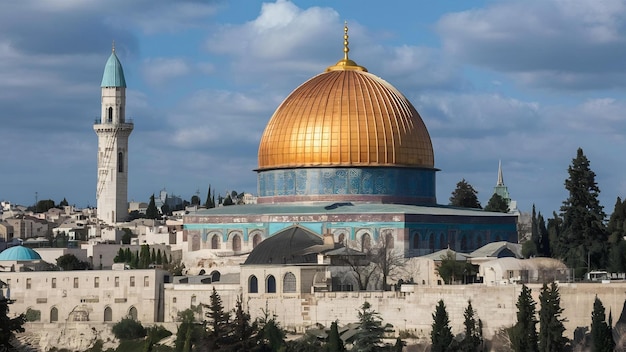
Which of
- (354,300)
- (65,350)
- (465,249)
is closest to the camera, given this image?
(354,300)

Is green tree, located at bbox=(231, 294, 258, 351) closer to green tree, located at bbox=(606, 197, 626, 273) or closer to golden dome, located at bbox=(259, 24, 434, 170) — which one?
green tree, located at bbox=(606, 197, 626, 273)

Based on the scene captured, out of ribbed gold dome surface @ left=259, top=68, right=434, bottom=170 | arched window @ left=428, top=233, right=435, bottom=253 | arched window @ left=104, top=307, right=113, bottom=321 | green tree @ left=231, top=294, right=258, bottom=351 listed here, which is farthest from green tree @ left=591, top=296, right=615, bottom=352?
ribbed gold dome surface @ left=259, top=68, right=434, bottom=170

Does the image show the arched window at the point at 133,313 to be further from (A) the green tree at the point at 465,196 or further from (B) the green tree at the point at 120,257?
(A) the green tree at the point at 465,196

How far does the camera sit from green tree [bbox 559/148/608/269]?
54.0 metres

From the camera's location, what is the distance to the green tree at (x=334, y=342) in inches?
1826

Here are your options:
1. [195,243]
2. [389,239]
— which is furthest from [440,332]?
[195,243]

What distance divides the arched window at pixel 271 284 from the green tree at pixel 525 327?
9.01 metres

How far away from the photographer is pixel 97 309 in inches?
2169

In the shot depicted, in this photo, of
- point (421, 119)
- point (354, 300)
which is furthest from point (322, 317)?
point (421, 119)

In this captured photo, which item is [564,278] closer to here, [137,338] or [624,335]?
[624,335]

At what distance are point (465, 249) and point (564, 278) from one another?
923cm

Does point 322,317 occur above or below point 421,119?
below

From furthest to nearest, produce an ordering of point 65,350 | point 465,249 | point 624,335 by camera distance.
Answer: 1. point 465,249
2. point 65,350
3. point 624,335

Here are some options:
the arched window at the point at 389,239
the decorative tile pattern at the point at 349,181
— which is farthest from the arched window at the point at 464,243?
the arched window at the point at 389,239
